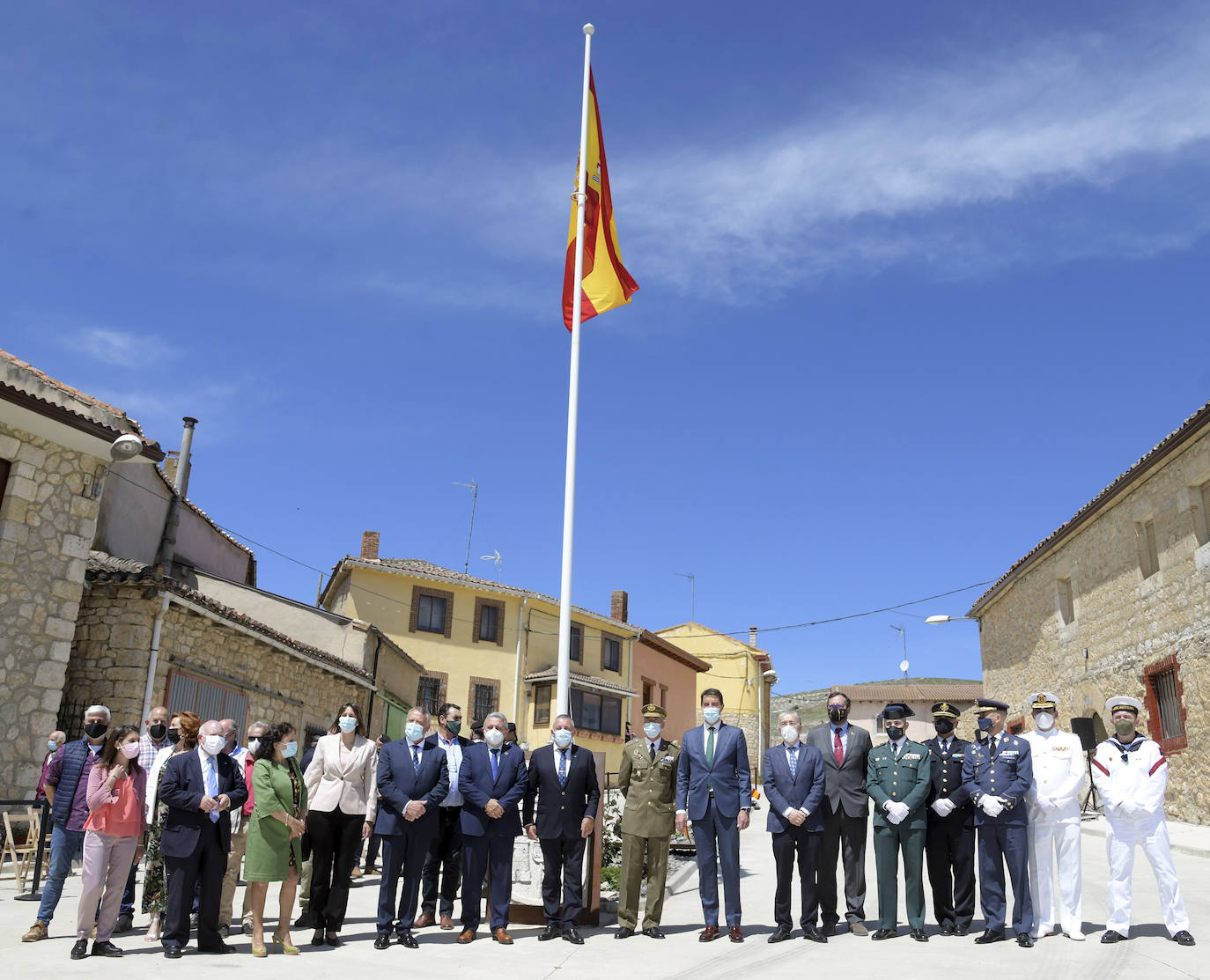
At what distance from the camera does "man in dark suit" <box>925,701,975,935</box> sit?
7852mm

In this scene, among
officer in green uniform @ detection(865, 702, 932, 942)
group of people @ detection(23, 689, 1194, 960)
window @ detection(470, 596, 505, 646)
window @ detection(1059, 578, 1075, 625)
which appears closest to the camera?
group of people @ detection(23, 689, 1194, 960)

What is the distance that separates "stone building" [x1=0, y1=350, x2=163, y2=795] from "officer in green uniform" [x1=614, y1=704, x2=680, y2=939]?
27.2ft

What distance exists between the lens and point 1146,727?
19828mm

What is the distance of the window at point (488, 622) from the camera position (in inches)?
1391

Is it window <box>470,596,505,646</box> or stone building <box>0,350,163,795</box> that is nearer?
stone building <box>0,350,163,795</box>

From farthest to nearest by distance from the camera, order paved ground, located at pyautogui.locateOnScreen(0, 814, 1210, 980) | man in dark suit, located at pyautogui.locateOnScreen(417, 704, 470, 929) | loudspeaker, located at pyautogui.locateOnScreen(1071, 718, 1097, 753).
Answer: loudspeaker, located at pyautogui.locateOnScreen(1071, 718, 1097, 753) → man in dark suit, located at pyautogui.locateOnScreen(417, 704, 470, 929) → paved ground, located at pyautogui.locateOnScreen(0, 814, 1210, 980)

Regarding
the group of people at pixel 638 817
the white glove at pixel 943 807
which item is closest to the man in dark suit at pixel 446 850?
the group of people at pixel 638 817

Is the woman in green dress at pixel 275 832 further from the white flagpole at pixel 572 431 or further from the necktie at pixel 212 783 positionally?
the white flagpole at pixel 572 431

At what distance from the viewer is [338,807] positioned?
25.5ft

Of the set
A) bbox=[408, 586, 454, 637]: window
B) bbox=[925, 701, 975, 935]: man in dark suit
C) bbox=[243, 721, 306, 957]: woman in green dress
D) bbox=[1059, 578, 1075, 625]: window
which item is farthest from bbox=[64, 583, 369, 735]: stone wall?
bbox=[1059, 578, 1075, 625]: window

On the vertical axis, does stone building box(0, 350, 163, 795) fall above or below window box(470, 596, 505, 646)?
below

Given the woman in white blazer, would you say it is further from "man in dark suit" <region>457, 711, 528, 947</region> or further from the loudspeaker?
the loudspeaker

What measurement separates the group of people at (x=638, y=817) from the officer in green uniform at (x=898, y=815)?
0.02 m

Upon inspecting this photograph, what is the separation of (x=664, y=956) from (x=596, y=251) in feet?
32.7
